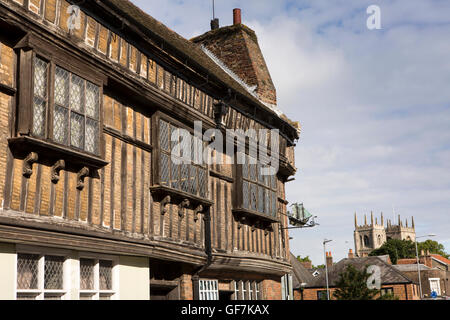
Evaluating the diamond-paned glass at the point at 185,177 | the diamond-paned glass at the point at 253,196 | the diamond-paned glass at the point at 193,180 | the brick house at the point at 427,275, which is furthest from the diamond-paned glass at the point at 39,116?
the brick house at the point at 427,275

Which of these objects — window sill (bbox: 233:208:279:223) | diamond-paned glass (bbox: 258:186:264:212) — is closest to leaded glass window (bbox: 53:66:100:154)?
window sill (bbox: 233:208:279:223)

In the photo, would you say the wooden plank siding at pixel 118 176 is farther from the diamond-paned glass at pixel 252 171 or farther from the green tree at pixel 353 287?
the green tree at pixel 353 287

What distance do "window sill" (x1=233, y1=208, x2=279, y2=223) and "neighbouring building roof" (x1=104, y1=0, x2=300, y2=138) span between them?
3.10 m

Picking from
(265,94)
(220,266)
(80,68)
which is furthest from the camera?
(265,94)

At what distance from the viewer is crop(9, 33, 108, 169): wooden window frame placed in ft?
25.7

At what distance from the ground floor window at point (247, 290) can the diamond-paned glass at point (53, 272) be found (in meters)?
7.17

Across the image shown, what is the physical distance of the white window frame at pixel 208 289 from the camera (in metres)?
13.3

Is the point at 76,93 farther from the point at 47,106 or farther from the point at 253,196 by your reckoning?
the point at 253,196

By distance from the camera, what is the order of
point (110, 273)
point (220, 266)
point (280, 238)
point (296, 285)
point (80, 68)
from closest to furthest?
point (80, 68)
point (110, 273)
point (220, 266)
point (280, 238)
point (296, 285)

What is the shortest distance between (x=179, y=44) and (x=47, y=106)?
7916 millimetres

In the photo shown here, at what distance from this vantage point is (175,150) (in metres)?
12.0
